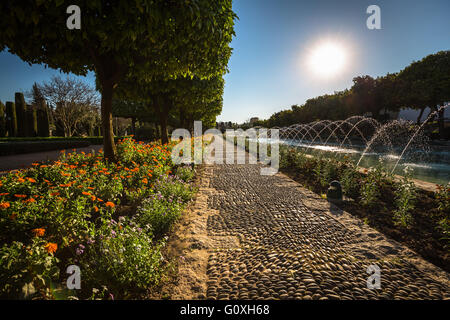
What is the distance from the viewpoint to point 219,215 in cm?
423

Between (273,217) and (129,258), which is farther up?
(129,258)

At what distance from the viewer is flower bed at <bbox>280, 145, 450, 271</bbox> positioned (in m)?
2.97

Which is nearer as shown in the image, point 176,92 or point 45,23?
point 45,23

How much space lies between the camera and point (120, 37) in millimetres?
4398

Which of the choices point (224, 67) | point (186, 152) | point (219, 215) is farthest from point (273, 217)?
point (186, 152)

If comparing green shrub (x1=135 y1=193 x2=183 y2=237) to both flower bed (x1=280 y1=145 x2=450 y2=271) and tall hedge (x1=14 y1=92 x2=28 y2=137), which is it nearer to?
flower bed (x1=280 y1=145 x2=450 y2=271)

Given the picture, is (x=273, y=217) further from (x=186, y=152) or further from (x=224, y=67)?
(x=186, y=152)

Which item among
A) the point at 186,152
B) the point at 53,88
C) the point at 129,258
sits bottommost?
the point at 129,258

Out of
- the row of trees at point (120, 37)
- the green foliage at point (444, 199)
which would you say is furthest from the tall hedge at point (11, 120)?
the green foliage at point (444, 199)

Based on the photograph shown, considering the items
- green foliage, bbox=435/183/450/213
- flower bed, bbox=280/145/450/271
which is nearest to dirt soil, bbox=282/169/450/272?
flower bed, bbox=280/145/450/271

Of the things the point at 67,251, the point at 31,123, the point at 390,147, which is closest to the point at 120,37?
the point at 67,251

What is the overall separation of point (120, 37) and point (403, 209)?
670 cm
